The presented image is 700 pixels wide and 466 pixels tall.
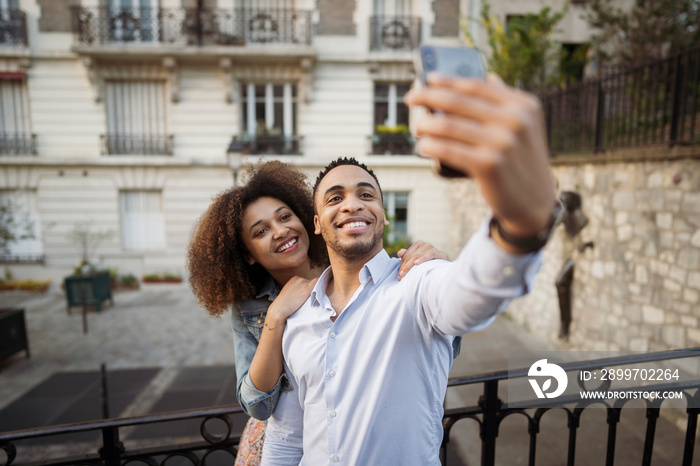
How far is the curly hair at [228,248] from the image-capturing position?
6.38 ft

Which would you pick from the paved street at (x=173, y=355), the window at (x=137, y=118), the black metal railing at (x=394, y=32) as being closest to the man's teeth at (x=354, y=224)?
the paved street at (x=173, y=355)

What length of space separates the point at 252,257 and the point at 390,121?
11.3 m

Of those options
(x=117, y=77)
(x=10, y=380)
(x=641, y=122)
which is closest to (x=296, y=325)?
(x=641, y=122)

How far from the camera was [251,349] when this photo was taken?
1714 mm

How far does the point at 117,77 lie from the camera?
11680mm

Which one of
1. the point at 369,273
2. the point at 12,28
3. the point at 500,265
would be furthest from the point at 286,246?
the point at 12,28

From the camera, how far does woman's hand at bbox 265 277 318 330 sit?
4.97 feet

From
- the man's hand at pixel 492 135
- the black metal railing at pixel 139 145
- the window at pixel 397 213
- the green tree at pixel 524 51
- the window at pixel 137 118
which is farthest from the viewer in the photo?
the window at pixel 397 213

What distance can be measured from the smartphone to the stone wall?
433 cm

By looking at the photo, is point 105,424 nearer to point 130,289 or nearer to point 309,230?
point 309,230

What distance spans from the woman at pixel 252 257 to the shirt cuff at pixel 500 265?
892 millimetres

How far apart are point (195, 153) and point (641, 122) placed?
10.9m

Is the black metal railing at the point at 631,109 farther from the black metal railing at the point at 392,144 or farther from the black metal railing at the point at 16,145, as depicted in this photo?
the black metal railing at the point at 16,145

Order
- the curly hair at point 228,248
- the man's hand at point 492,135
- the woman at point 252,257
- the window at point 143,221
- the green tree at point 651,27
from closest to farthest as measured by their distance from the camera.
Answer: the man's hand at point 492,135
the woman at point 252,257
the curly hair at point 228,248
the green tree at point 651,27
the window at point 143,221
